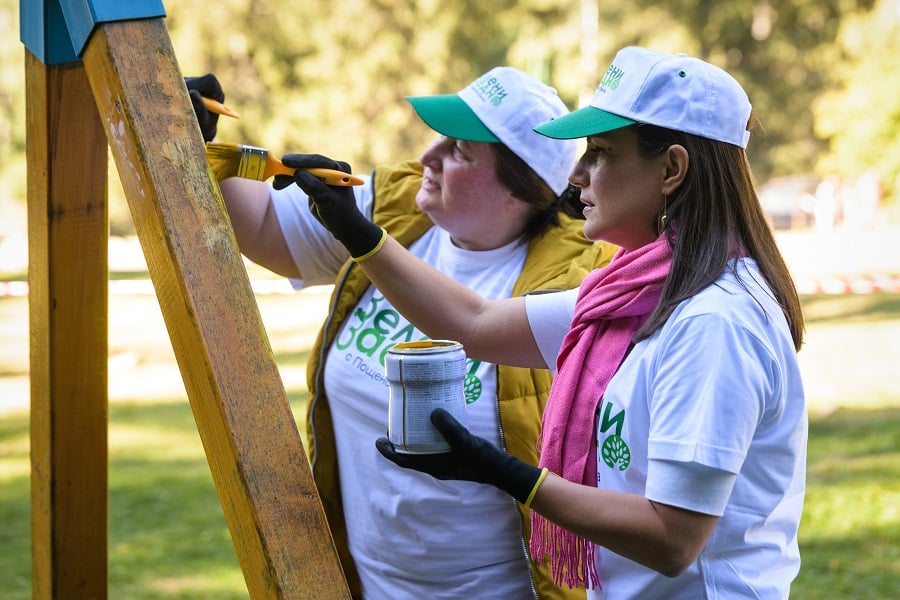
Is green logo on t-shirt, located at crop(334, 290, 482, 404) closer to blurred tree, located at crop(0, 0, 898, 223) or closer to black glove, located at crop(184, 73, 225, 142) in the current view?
black glove, located at crop(184, 73, 225, 142)

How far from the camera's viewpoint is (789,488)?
5.63 ft

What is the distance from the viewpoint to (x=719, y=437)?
1.50 m

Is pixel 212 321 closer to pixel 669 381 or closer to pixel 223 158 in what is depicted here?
pixel 223 158

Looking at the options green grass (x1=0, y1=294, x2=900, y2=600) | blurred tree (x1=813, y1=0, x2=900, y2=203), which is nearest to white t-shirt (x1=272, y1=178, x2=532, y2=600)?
green grass (x1=0, y1=294, x2=900, y2=600)

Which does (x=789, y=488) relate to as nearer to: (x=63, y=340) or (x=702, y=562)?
(x=702, y=562)

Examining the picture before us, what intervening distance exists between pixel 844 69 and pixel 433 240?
1121 inches

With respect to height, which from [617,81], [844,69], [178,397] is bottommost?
[178,397]

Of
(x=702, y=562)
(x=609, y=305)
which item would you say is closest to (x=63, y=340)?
(x=609, y=305)

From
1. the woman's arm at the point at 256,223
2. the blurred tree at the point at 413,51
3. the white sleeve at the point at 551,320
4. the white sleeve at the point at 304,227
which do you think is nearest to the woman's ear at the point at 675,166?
the white sleeve at the point at 551,320

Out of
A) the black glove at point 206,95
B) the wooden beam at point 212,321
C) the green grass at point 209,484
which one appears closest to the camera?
the wooden beam at point 212,321

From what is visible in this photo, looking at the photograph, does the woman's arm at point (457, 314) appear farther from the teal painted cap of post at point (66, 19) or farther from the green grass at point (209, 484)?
the green grass at point (209, 484)

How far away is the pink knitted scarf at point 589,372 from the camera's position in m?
1.76

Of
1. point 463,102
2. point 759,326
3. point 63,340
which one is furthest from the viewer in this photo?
point 463,102

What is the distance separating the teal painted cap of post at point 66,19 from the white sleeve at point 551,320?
97cm
